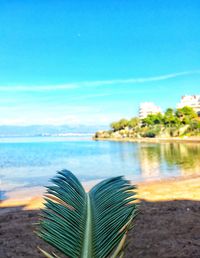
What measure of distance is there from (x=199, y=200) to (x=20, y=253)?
490 cm

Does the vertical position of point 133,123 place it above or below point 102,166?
above

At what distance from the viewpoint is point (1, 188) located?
1490 cm

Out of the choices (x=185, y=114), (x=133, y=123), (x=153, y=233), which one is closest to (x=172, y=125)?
(x=185, y=114)

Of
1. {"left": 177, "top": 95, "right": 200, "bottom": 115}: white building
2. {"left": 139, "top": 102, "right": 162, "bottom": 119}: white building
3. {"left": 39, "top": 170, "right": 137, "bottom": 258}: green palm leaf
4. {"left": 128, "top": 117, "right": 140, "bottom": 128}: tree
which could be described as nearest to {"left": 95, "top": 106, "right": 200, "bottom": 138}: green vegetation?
{"left": 128, "top": 117, "right": 140, "bottom": 128}: tree

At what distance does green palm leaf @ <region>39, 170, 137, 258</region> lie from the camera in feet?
2.42

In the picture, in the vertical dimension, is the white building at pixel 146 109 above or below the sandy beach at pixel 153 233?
above

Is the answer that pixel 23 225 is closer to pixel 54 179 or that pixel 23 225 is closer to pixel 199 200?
pixel 199 200

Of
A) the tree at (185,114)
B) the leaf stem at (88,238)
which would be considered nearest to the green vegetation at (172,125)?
the tree at (185,114)

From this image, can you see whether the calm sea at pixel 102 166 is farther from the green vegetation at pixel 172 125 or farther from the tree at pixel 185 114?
the tree at pixel 185 114

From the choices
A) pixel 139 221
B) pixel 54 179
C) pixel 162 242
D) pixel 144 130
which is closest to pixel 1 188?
pixel 139 221

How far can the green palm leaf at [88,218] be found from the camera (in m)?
0.74

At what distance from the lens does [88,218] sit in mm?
950

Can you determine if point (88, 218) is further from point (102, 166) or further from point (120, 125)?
point (120, 125)

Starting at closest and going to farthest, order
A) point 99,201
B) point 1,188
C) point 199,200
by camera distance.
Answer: point 99,201
point 199,200
point 1,188
